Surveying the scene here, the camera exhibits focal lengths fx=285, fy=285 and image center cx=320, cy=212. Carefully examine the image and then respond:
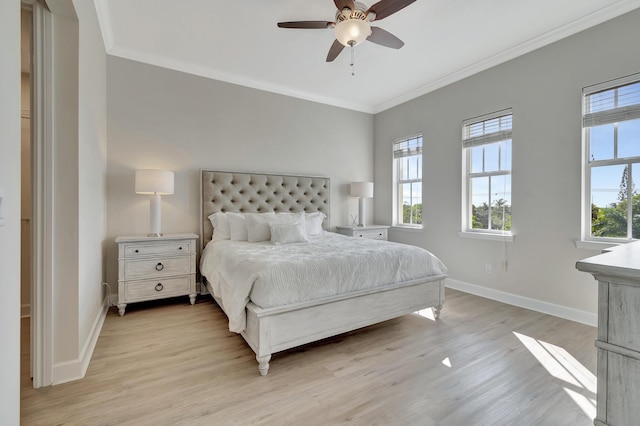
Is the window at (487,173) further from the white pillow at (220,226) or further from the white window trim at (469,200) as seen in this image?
the white pillow at (220,226)

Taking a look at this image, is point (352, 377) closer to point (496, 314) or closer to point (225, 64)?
point (496, 314)

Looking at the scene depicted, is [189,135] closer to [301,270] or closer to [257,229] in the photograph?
[257,229]

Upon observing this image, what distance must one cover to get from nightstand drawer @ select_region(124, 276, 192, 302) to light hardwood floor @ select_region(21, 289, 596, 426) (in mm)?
310

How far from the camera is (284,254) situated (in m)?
2.56

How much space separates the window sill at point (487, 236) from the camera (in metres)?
3.38

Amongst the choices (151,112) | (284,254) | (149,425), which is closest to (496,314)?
(284,254)

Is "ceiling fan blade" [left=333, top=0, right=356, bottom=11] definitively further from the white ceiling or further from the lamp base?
the lamp base

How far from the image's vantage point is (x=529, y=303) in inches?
126

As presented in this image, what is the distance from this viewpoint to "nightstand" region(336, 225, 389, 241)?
15.0ft

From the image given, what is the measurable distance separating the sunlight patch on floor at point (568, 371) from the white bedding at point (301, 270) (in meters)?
0.95

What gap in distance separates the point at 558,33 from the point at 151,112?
15.0 ft

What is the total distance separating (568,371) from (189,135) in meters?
4.38

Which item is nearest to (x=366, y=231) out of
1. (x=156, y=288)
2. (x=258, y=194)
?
(x=258, y=194)
